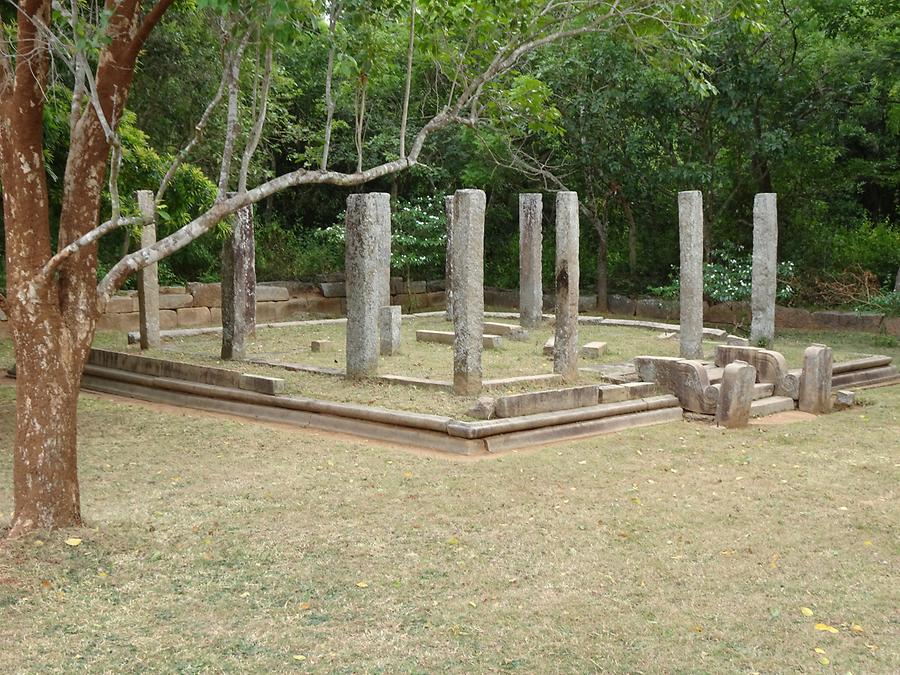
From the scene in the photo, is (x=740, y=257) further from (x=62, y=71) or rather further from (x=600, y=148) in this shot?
(x=62, y=71)

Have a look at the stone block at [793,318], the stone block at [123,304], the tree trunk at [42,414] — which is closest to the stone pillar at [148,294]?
the stone block at [123,304]

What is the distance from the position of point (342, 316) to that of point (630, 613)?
50.2 feet

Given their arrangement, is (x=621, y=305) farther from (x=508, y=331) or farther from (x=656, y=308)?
(x=508, y=331)

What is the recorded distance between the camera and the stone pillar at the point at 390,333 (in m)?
12.3

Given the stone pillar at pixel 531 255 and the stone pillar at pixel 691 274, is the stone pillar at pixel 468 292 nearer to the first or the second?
the stone pillar at pixel 691 274

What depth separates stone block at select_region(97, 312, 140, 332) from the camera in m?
16.1

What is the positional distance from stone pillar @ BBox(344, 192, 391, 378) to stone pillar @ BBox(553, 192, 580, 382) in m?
1.88

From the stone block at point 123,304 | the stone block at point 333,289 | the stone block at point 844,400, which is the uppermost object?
the stone block at point 333,289

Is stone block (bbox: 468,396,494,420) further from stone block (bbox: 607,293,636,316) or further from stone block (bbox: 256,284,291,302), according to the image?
stone block (bbox: 607,293,636,316)

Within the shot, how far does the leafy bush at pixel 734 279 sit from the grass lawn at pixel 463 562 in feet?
25.4

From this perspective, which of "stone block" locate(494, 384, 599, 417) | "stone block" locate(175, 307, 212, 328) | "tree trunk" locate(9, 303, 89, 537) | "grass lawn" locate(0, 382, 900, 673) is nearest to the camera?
"grass lawn" locate(0, 382, 900, 673)

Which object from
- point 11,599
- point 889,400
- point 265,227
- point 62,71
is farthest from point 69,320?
point 265,227

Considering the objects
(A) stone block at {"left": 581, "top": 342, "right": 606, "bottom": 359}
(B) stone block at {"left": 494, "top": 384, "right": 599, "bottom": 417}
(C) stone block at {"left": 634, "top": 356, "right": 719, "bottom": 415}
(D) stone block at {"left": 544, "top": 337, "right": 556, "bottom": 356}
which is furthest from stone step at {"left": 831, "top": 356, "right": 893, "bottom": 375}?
(B) stone block at {"left": 494, "top": 384, "right": 599, "bottom": 417}

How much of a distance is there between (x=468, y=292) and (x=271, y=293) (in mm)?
10198
